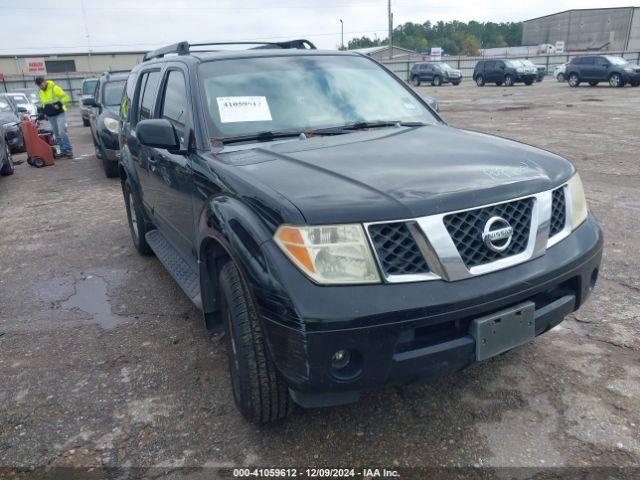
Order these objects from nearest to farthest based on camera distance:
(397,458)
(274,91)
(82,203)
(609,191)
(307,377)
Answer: (307,377)
(397,458)
(274,91)
(609,191)
(82,203)

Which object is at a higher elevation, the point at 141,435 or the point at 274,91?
the point at 274,91

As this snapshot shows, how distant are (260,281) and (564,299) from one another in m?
1.41

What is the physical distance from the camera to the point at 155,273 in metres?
4.91

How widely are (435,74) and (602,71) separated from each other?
12461 millimetres

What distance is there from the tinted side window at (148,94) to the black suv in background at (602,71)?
29.8m

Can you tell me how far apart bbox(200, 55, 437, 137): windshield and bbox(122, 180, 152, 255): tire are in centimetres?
195

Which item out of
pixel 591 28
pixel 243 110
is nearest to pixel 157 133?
pixel 243 110

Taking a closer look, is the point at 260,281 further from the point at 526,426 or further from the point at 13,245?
the point at 13,245

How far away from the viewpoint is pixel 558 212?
2525mm

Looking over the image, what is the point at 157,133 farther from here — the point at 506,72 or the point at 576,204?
the point at 506,72

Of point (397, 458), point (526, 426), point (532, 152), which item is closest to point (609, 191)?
point (532, 152)

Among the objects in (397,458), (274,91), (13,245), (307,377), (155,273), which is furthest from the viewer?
(13,245)

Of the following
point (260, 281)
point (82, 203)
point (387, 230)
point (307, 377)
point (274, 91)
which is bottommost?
point (82, 203)

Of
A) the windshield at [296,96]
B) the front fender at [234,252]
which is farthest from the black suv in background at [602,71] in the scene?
the front fender at [234,252]
